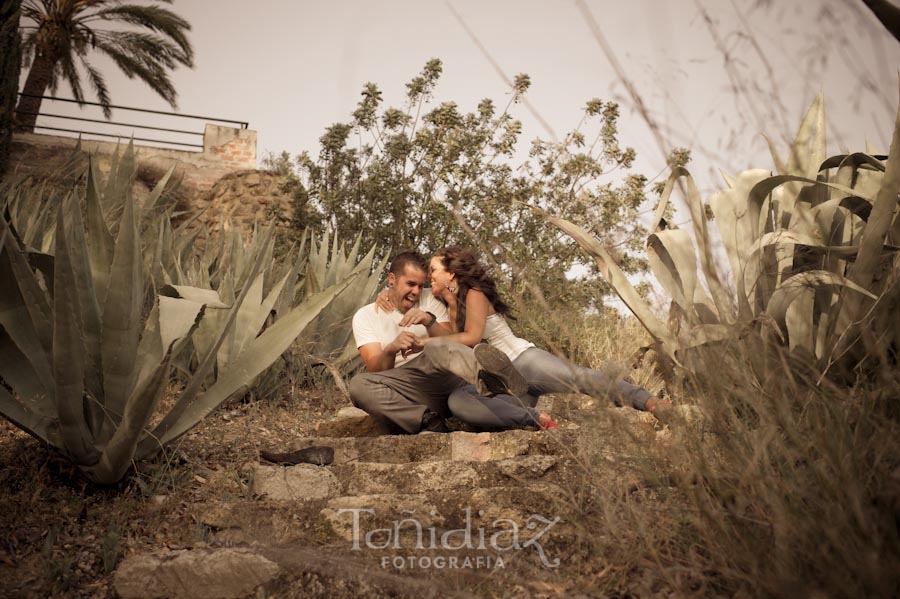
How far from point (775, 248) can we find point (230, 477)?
91.6 inches

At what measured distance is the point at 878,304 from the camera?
229 cm

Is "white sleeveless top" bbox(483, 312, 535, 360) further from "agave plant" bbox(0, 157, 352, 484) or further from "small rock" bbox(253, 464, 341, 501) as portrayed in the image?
"agave plant" bbox(0, 157, 352, 484)

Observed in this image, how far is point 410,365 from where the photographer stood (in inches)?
150

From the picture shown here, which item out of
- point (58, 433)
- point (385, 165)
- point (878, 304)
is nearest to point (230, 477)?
point (58, 433)

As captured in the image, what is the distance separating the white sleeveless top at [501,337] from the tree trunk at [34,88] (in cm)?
1338

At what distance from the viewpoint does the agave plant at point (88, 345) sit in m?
2.24

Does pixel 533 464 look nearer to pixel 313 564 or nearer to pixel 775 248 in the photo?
pixel 313 564

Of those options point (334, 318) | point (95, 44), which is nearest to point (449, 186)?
point (334, 318)

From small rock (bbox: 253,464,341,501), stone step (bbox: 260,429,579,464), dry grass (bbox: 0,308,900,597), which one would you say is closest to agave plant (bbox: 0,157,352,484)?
dry grass (bbox: 0,308,900,597)

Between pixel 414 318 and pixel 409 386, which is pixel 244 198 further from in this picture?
pixel 409 386

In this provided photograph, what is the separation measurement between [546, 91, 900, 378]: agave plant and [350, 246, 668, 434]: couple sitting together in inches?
25.1

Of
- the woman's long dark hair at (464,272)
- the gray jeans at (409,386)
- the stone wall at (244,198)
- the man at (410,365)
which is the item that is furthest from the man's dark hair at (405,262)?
the stone wall at (244,198)

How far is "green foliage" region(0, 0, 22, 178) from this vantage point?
1018 cm

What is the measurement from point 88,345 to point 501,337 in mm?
2403
